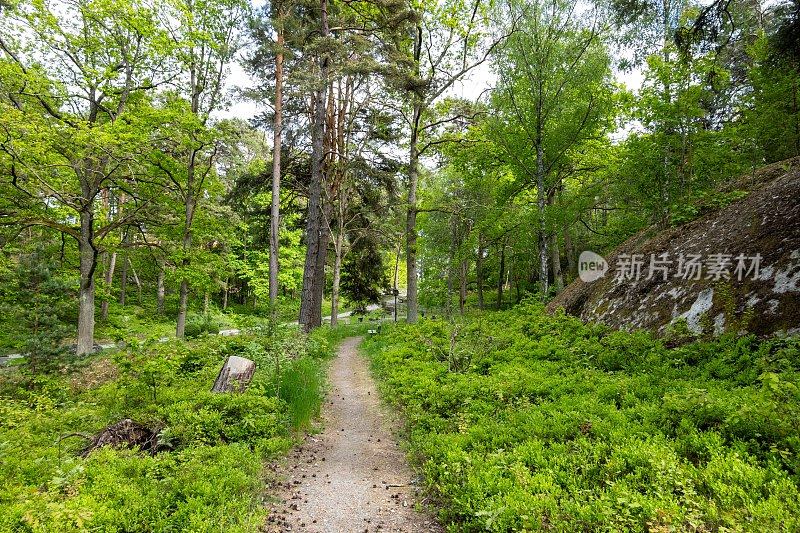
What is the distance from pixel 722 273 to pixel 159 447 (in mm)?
9856

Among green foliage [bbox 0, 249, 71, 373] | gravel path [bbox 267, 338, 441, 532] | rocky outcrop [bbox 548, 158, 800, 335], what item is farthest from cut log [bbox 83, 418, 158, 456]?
rocky outcrop [bbox 548, 158, 800, 335]

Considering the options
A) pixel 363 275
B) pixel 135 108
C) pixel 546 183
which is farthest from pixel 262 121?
pixel 546 183

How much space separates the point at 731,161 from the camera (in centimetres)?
1158

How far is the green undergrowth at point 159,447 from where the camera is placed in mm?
3363

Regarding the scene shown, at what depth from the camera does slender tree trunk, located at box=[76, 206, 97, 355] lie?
40.2ft

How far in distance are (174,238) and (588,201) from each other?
16156mm

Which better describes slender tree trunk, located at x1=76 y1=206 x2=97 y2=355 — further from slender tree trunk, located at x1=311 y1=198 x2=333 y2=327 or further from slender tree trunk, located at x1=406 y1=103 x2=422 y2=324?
slender tree trunk, located at x1=406 y1=103 x2=422 y2=324

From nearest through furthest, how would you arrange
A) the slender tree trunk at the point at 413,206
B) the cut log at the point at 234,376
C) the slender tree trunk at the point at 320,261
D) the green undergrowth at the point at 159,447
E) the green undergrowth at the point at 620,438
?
the green undergrowth at the point at 620,438 → the green undergrowth at the point at 159,447 → the cut log at the point at 234,376 → the slender tree trunk at the point at 320,261 → the slender tree trunk at the point at 413,206

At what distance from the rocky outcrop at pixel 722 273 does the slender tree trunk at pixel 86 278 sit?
1523cm

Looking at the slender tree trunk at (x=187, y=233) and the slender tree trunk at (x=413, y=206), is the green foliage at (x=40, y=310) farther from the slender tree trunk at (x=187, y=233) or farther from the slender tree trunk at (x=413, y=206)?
the slender tree trunk at (x=413, y=206)

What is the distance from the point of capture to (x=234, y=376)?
6.52 meters

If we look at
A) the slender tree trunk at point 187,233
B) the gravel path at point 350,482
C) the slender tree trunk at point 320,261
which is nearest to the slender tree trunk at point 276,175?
the slender tree trunk at point 320,261

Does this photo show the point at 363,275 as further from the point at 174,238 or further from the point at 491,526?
the point at 491,526

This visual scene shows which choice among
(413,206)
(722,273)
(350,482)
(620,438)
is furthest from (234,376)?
(413,206)
